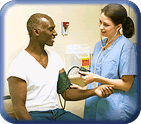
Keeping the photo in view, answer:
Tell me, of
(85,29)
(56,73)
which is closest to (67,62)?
(56,73)

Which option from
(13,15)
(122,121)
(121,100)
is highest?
(13,15)

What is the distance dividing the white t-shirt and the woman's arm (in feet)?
0.60

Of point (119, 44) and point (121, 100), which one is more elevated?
point (119, 44)

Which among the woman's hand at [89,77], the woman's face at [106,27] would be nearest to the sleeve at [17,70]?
the woman's hand at [89,77]

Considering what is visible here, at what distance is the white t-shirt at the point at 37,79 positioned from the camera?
1.06 meters

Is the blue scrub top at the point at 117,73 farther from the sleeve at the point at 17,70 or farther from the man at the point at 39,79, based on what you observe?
the sleeve at the point at 17,70

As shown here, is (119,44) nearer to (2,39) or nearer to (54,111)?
(54,111)

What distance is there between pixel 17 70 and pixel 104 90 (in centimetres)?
48

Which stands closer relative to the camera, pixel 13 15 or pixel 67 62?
pixel 13 15

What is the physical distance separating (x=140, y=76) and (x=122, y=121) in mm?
272

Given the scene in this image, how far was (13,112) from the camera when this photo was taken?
1.08m

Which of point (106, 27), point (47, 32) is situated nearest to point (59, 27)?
point (47, 32)

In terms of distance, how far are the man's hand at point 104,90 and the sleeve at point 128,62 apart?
3.7 inches

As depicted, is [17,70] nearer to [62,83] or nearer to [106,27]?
[62,83]
